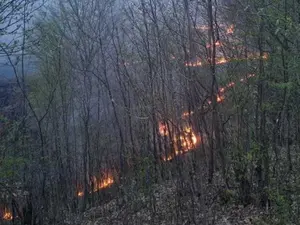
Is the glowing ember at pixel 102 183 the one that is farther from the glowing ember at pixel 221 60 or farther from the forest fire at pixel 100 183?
the glowing ember at pixel 221 60

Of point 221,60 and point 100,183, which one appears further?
point 100,183

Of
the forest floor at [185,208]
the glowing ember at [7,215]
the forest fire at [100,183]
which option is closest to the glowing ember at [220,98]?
the forest floor at [185,208]

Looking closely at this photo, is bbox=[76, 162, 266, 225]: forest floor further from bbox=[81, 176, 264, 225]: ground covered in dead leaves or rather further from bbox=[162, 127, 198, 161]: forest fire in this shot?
bbox=[162, 127, 198, 161]: forest fire

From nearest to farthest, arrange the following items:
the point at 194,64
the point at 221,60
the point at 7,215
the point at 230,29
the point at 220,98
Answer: the point at 221,60 → the point at 230,29 → the point at 220,98 → the point at 194,64 → the point at 7,215

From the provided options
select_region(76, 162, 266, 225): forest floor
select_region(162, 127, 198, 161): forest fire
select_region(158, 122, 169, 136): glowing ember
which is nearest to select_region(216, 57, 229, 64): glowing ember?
select_region(162, 127, 198, 161): forest fire

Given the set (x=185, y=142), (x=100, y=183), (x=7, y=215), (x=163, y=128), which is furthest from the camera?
(x=100, y=183)

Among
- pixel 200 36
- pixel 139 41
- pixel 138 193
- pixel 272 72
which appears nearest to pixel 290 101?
pixel 272 72

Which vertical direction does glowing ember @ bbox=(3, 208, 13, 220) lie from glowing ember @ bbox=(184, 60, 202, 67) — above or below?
below

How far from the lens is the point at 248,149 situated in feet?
26.2

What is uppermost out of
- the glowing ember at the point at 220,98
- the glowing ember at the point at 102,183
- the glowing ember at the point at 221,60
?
the glowing ember at the point at 221,60

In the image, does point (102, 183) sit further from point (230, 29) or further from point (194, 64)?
point (230, 29)

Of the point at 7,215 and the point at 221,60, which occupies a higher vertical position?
the point at 221,60

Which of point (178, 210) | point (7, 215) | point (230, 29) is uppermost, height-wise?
point (230, 29)

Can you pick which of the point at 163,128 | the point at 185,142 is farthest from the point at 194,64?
the point at 163,128
